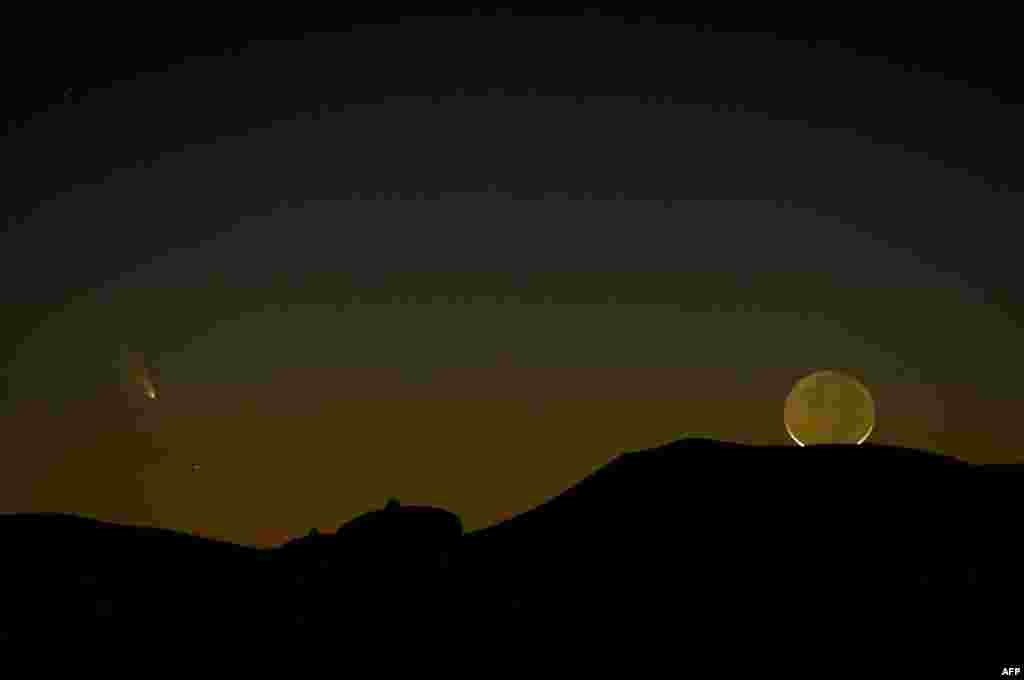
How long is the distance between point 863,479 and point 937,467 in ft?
14.9

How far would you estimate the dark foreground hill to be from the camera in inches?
931

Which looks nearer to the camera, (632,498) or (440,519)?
(632,498)

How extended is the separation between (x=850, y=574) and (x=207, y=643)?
1873cm

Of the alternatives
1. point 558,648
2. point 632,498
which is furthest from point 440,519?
point 558,648

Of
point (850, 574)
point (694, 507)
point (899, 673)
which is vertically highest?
point (694, 507)

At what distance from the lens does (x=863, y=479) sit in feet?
115

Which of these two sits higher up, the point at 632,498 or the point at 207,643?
the point at 632,498

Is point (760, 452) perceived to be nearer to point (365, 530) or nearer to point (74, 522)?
point (365, 530)

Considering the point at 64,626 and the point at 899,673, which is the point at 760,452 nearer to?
the point at 899,673

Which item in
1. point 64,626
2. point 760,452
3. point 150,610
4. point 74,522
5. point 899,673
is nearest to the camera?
point 899,673

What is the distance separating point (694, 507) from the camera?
110ft

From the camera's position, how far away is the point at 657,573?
1105 inches

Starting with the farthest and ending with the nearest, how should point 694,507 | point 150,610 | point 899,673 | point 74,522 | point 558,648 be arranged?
point 74,522 → point 694,507 → point 150,610 → point 558,648 → point 899,673

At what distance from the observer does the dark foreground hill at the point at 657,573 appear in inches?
931
